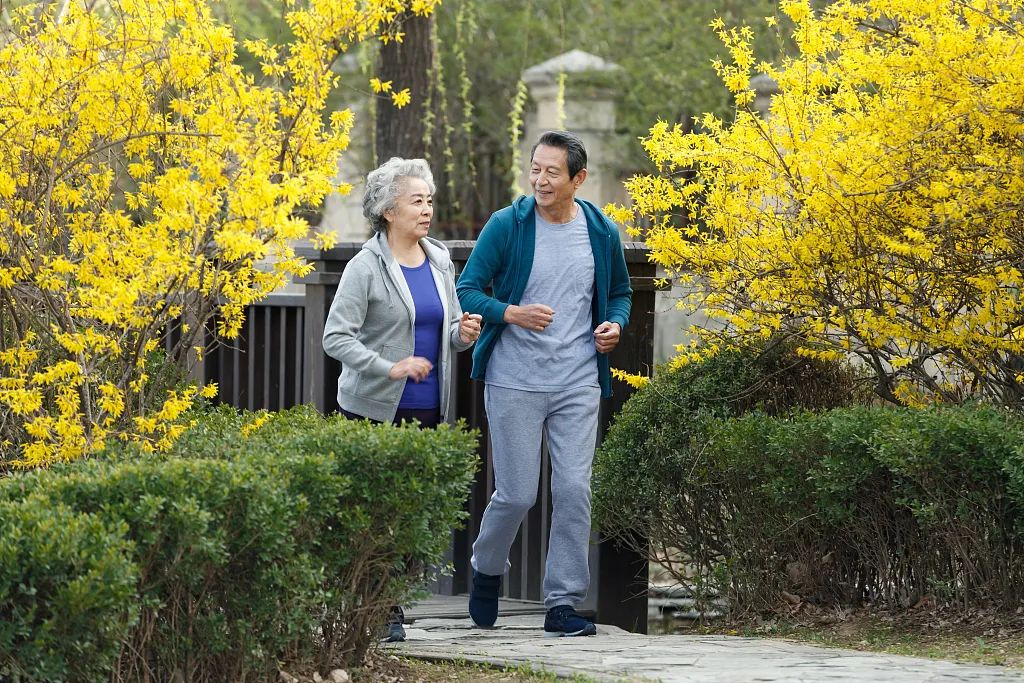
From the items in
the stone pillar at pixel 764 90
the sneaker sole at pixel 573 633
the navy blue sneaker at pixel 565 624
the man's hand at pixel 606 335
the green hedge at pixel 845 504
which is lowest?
the sneaker sole at pixel 573 633

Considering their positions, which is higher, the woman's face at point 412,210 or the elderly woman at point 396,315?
the woman's face at point 412,210

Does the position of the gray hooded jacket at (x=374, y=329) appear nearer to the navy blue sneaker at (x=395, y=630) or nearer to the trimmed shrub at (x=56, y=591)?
the navy blue sneaker at (x=395, y=630)

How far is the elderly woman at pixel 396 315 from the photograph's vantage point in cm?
509

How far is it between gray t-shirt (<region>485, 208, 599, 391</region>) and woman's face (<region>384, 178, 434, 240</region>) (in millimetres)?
424

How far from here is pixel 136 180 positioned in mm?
5008

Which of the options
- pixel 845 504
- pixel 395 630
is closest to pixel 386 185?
pixel 395 630

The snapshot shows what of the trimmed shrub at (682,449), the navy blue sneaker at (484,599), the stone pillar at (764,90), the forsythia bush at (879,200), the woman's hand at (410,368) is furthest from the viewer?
the stone pillar at (764,90)

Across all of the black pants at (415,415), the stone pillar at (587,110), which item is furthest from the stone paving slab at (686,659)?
the stone pillar at (587,110)

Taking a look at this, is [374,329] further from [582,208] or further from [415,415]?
[582,208]

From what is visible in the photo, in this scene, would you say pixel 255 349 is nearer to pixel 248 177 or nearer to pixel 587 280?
pixel 587 280

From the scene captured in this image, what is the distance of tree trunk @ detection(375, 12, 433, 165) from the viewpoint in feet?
33.9

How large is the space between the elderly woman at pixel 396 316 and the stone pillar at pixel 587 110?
11294mm

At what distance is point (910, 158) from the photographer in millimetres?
5547

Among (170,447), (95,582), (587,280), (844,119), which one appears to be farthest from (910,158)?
(95,582)
